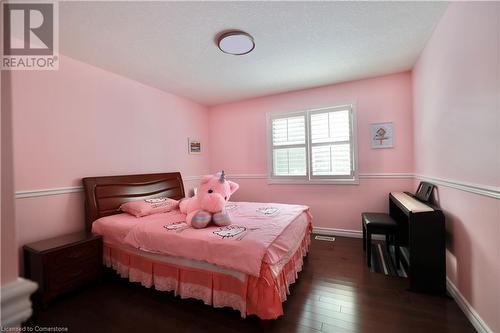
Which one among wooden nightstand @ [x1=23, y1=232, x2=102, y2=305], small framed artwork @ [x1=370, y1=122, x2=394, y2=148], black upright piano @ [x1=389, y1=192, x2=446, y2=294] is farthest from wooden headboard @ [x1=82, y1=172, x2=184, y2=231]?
small framed artwork @ [x1=370, y1=122, x2=394, y2=148]

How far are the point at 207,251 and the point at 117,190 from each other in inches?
67.2

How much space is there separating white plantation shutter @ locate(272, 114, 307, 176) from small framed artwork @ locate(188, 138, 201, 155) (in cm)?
153

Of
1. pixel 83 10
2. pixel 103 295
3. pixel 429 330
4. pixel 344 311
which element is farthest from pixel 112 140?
pixel 429 330

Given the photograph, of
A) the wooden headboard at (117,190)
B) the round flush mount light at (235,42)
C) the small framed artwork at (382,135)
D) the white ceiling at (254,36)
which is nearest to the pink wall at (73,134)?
the wooden headboard at (117,190)

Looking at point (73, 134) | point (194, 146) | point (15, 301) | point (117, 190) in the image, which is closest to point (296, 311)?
point (15, 301)

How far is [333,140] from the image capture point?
354cm

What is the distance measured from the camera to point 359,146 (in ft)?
11.0

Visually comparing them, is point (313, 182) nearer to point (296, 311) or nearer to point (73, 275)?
point (296, 311)

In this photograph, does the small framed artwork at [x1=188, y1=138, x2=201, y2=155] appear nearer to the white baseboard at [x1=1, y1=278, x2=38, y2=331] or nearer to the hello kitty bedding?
the hello kitty bedding

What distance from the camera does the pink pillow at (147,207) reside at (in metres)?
2.55

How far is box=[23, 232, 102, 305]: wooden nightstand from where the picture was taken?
1819 mm

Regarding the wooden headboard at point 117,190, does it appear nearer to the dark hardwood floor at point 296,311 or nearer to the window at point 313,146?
the dark hardwood floor at point 296,311

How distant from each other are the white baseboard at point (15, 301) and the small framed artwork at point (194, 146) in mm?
3671

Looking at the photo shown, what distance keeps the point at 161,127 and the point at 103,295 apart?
242 cm
